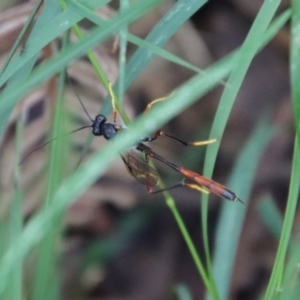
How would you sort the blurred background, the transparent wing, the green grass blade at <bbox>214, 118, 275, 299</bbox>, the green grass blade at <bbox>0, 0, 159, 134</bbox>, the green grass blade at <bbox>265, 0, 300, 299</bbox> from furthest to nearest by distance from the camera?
1. the blurred background
2. the green grass blade at <bbox>214, 118, 275, 299</bbox>
3. the transparent wing
4. the green grass blade at <bbox>265, 0, 300, 299</bbox>
5. the green grass blade at <bbox>0, 0, 159, 134</bbox>

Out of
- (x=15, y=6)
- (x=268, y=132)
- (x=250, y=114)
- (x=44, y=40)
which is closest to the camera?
(x=44, y=40)

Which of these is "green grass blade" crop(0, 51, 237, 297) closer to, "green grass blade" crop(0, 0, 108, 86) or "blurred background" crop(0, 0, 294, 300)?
"green grass blade" crop(0, 0, 108, 86)

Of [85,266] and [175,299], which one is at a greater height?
[85,266]

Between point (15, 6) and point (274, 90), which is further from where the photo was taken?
point (274, 90)

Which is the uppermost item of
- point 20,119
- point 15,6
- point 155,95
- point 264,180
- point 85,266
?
point 15,6

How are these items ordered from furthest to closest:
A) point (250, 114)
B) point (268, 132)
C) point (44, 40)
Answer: point (250, 114), point (268, 132), point (44, 40)

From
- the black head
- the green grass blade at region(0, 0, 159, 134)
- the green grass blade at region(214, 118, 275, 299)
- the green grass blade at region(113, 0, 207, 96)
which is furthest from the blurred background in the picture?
the green grass blade at region(0, 0, 159, 134)

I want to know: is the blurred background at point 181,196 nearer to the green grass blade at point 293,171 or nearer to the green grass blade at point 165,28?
the green grass blade at point 165,28

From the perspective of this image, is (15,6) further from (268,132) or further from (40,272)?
(268,132)

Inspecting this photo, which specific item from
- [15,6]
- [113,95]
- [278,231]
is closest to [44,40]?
[113,95]
